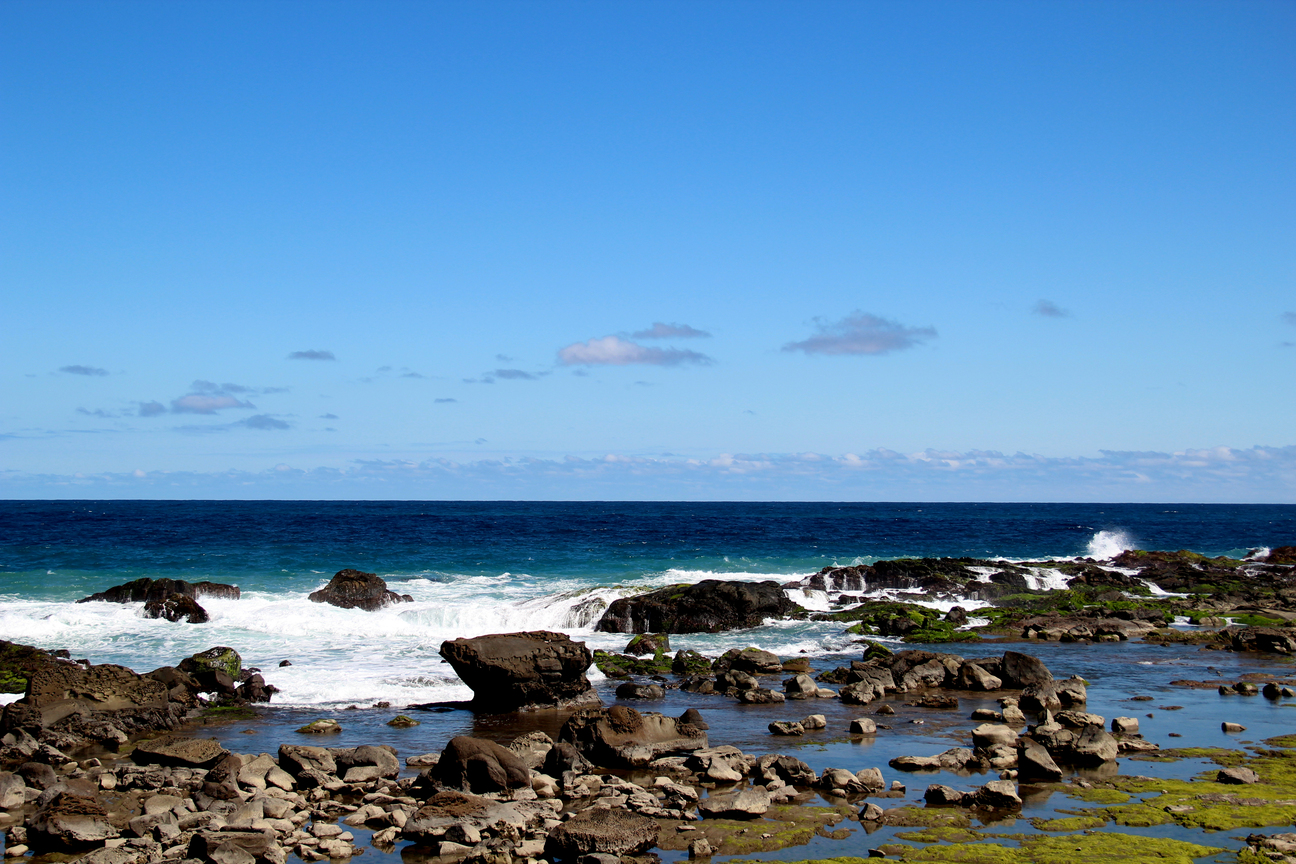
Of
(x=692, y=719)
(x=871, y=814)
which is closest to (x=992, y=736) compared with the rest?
(x=871, y=814)

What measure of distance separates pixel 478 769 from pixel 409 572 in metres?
44.4

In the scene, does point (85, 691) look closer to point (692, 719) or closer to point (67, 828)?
point (67, 828)

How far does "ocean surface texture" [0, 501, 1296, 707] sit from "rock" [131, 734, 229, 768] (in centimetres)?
624

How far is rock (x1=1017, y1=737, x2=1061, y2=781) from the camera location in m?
16.3

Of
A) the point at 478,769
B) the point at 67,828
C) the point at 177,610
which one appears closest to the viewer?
the point at 67,828

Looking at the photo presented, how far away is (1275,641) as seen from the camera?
31156 millimetres

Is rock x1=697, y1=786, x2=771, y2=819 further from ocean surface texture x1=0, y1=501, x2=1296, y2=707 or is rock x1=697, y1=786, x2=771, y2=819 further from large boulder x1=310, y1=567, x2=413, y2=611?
large boulder x1=310, y1=567, x2=413, y2=611

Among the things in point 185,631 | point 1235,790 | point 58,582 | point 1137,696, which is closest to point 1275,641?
point 1137,696

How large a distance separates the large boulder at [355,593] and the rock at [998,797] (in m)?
31.5

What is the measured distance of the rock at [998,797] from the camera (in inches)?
586

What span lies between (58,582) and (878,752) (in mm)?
46397

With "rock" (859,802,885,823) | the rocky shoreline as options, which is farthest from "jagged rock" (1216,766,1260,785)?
"rock" (859,802,885,823)

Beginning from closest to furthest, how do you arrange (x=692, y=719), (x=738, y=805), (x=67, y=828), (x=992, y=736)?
(x=67, y=828)
(x=738, y=805)
(x=992, y=736)
(x=692, y=719)

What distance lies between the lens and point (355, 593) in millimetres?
41875
